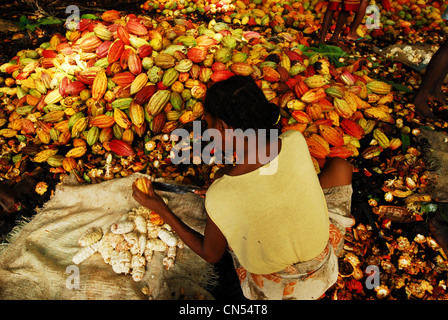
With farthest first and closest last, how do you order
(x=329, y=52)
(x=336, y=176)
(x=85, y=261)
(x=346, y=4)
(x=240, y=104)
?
(x=346, y=4) < (x=329, y=52) < (x=336, y=176) < (x=85, y=261) < (x=240, y=104)

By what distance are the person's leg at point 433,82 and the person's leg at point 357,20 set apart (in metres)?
1.31

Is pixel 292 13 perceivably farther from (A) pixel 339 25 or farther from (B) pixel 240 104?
(B) pixel 240 104

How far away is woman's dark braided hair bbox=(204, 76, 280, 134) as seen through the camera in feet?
3.43

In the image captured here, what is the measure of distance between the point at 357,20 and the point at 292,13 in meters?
0.96

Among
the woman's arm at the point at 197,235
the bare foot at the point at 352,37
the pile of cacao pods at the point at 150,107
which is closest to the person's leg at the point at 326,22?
the bare foot at the point at 352,37

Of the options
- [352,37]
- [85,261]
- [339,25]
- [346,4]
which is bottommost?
[85,261]

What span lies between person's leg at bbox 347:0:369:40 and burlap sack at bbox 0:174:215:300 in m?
3.53

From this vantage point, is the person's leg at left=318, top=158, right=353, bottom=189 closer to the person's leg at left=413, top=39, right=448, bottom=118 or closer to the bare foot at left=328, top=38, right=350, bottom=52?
the person's leg at left=413, top=39, right=448, bottom=118

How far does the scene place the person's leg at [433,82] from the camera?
2748 millimetres

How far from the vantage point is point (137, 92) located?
2.44m

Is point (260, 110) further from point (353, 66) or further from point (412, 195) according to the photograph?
point (353, 66)

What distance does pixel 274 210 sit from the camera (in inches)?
43.7

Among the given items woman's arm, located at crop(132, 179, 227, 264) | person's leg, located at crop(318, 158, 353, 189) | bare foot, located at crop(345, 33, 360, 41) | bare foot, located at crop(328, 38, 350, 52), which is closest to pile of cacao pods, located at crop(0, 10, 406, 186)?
person's leg, located at crop(318, 158, 353, 189)

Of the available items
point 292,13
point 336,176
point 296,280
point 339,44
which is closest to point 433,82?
point 339,44
